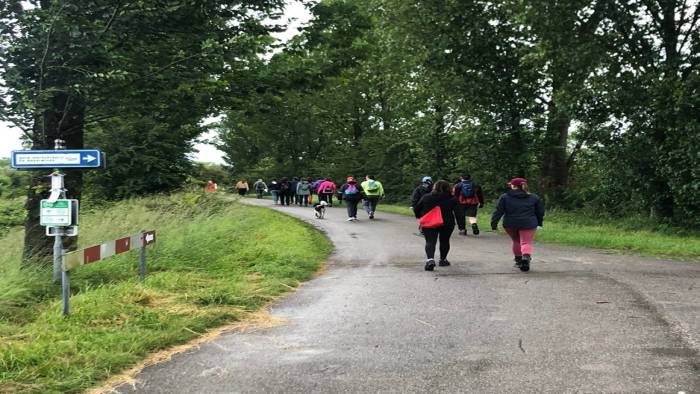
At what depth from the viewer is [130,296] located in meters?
6.73

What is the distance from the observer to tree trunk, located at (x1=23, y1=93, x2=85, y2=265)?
8.30 meters

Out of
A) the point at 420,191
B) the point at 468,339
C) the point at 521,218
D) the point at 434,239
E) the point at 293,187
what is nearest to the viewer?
the point at 468,339

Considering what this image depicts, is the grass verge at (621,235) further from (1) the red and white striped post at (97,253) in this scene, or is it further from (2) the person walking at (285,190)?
(2) the person walking at (285,190)

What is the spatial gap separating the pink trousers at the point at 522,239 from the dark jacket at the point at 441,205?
98cm

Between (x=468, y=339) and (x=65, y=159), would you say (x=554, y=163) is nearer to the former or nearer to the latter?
(x=468, y=339)

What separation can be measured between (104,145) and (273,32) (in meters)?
9.23

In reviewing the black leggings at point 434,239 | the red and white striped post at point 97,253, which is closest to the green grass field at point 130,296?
the red and white striped post at point 97,253

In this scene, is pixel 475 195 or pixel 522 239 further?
pixel 475 195

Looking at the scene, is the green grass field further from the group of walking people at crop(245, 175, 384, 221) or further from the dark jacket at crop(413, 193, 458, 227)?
the group of walking people at crop(245, 175, 384, 221)

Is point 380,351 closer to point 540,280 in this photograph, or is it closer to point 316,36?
point 540,280

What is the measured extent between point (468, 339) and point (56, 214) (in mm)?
4476

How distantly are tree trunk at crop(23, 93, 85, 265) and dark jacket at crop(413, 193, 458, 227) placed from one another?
5.37 meters

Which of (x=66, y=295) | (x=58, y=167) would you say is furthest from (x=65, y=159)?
(x=66, y=295)

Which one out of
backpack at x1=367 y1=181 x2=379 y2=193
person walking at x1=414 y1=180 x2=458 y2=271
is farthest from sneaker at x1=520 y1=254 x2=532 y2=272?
backpack at x1=367 y1=181 x2=379 y2=193
